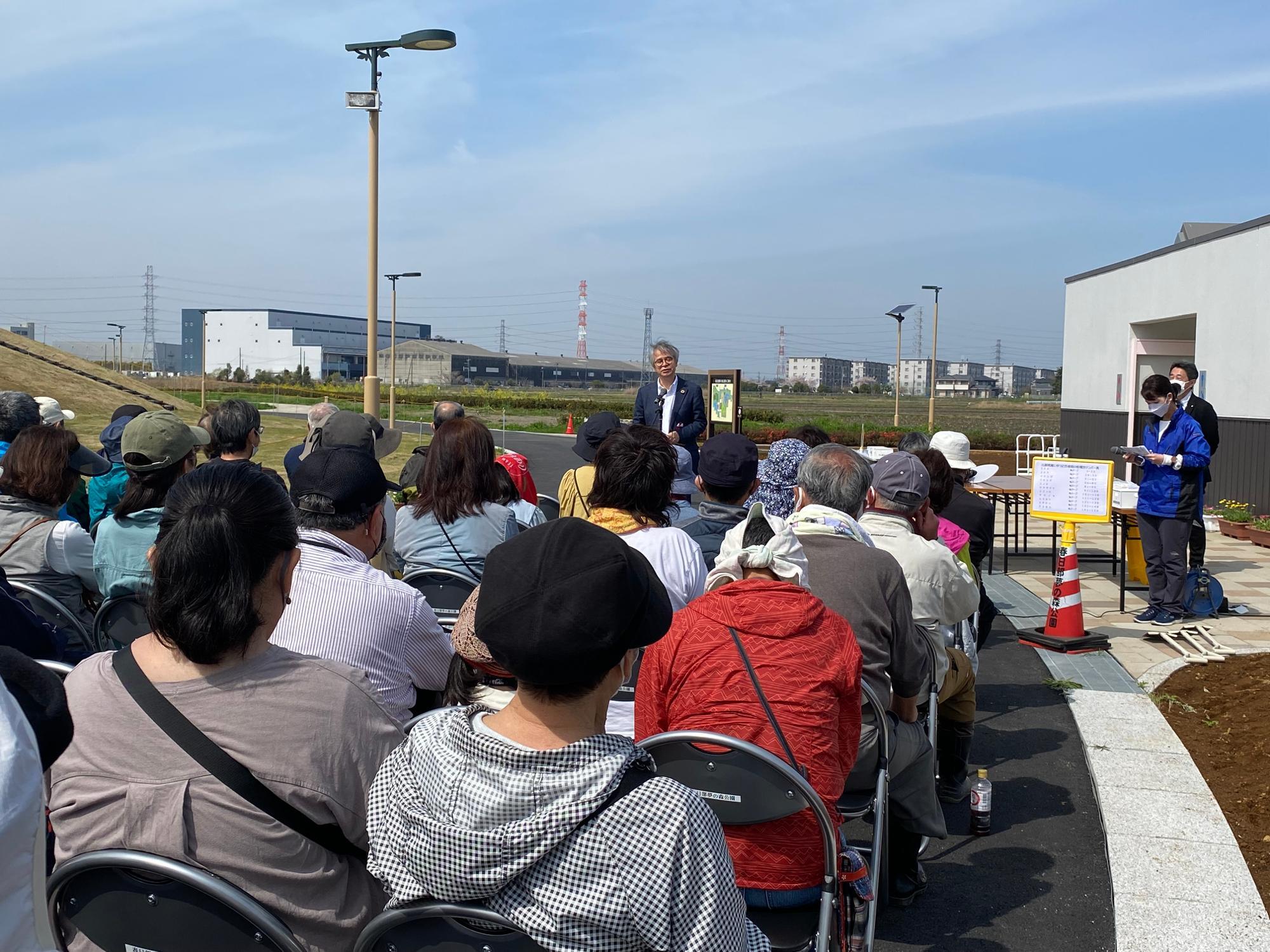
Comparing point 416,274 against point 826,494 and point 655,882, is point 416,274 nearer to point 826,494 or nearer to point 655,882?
point 826,494

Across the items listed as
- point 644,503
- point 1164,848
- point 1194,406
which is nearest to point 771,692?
point 644,503

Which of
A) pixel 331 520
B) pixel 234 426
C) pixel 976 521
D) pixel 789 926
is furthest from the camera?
pixel 976 521

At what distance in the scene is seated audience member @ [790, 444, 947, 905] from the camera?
363 centimetres

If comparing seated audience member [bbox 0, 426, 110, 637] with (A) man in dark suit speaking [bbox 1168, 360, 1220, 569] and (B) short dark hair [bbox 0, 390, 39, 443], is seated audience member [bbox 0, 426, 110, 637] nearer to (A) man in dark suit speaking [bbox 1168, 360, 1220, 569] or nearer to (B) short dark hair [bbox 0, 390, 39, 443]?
(B) short dark hair [bbox 0, 390, 39, 443]

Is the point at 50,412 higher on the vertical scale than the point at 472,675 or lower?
higher

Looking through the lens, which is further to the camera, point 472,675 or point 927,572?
point 927,572

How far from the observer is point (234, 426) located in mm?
5879

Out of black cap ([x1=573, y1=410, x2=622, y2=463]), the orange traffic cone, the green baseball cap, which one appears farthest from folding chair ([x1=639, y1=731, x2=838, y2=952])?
the orange traffic cone

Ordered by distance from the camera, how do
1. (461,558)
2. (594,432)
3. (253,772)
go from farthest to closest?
(594,432), (461,558), (253,772)

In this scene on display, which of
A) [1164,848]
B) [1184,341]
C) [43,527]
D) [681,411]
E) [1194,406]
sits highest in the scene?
[1184,341]

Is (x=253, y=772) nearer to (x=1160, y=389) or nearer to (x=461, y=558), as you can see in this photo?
(x=461, y=558)

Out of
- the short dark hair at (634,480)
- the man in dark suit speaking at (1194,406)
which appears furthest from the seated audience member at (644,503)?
the man in dark suit speaking at (1194,406)

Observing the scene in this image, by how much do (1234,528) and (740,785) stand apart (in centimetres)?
1382

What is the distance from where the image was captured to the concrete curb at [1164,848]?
12.6 feet
